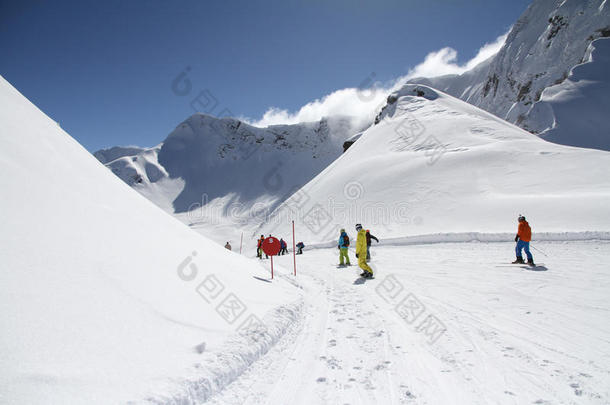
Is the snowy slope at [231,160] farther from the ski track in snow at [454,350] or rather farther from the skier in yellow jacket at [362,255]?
the ski track in snow at [454,350]

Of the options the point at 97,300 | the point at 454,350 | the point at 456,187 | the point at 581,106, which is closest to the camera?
the point at 97,300

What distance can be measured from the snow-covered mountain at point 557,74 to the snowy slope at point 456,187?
106ft

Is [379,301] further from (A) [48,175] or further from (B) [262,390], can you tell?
(A) [48,175]

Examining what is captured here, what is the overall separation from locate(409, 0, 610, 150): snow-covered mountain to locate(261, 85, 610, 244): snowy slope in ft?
106

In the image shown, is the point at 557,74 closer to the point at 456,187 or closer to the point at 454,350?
the point at 456,187

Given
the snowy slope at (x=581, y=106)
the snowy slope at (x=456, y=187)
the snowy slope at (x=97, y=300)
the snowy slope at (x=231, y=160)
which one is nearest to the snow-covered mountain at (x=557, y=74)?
the snowy slope at (x=581, y=106)

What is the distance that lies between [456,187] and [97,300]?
2454 cm

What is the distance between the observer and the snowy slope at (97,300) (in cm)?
224

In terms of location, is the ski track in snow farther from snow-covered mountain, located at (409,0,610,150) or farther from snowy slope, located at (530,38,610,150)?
snow-covered mountain, located at (409,0,610,150)

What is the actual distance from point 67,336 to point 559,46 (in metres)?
106

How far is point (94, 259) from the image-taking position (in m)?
3.52

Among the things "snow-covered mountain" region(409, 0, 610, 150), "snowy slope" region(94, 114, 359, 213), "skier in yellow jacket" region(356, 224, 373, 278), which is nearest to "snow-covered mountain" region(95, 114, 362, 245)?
"snowy slope" region(94, 114, 359, 213)

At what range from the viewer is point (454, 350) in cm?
368

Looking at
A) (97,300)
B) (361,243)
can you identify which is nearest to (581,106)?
(361,243)
